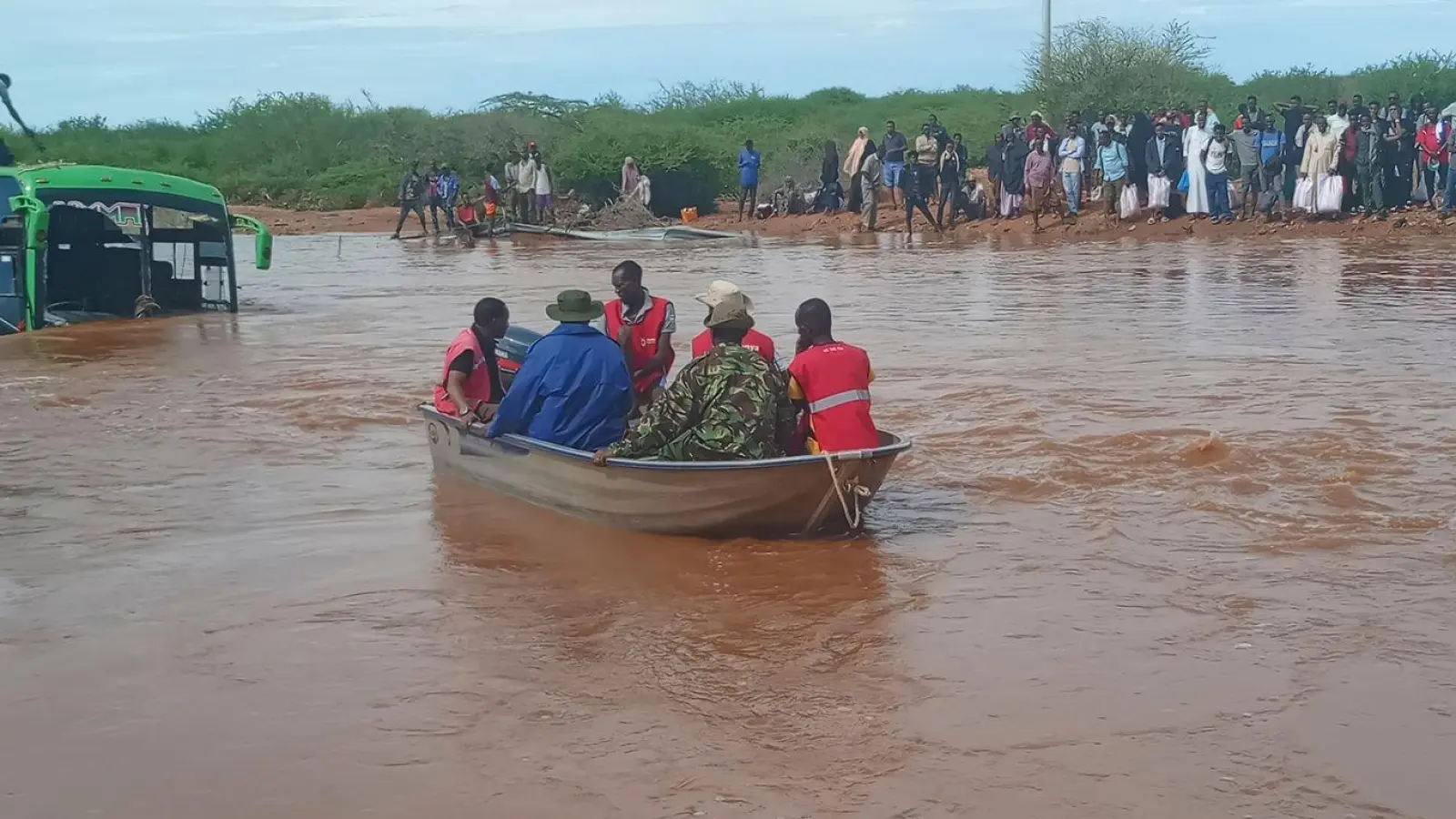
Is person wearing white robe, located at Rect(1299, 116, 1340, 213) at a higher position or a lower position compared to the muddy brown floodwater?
higher

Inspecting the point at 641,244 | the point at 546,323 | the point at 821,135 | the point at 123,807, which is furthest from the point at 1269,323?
the point at 821,135

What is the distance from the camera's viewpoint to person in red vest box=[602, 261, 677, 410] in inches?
366

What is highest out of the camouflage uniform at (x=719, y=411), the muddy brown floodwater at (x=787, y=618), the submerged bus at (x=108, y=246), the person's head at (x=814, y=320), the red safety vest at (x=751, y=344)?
the submerged bus at (x=108, y=246)

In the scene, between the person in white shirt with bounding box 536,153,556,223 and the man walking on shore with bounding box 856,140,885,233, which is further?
the person in white shirt with bounding box 536,153,556,223

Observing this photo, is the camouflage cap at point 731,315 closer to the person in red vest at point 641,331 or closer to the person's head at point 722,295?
the person's head at point 722,295

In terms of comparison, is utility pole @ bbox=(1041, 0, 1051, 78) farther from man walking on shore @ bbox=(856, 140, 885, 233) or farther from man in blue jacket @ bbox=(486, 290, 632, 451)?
man in blue jacket @ bbox=(486, 290, 632, 451)

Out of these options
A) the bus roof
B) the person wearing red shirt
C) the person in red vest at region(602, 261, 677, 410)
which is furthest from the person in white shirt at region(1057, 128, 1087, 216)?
the person in red vest at region(602, 261, 677, 410)

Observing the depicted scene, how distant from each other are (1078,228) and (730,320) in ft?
67.4

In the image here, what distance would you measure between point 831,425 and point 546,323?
1042 centimetres

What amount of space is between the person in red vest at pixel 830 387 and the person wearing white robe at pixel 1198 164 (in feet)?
61.8

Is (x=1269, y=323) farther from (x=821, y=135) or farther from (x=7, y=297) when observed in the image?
(x=821, y=135)

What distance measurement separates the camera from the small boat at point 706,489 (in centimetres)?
762

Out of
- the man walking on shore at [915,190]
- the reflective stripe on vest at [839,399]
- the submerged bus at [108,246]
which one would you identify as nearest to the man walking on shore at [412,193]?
the man walking on shore at [915,190]

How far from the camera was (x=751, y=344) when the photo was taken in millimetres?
8219
